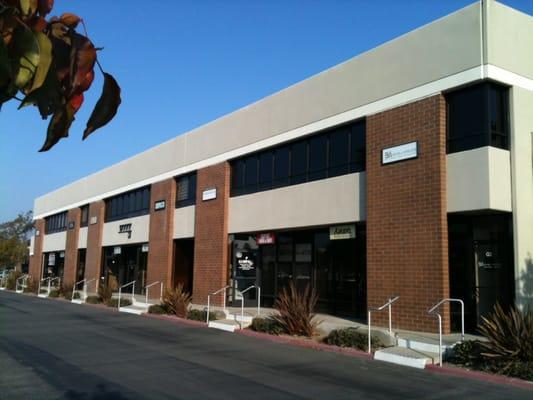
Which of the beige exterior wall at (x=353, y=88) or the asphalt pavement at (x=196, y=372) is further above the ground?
the beige exterior wall at (x=353, y=88)

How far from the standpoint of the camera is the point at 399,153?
14.9 m

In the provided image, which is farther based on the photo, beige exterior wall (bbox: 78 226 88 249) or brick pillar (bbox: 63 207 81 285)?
brick pillar (bbox: 63 207 81 285)

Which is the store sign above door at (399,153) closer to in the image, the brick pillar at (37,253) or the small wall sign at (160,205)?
the small wall sign at (160,205)

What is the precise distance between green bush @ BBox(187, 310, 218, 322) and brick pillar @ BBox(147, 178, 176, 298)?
6.56m

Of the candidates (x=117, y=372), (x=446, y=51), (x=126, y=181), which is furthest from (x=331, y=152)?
(x=126, y=181)

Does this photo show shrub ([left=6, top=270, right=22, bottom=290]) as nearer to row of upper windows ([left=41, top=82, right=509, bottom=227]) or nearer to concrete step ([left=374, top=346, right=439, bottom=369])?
row of upper windows ([left=41, top=82, right=509, bottom=227])

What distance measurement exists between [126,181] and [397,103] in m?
20.9

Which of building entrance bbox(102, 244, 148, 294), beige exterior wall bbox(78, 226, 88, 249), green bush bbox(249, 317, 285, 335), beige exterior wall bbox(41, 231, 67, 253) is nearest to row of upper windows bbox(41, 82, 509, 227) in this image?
building entrance bbox(102, 244, 148, 294)

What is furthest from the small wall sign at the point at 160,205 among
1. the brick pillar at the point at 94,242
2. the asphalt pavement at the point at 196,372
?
the asphalt pavement at the point at 196,372

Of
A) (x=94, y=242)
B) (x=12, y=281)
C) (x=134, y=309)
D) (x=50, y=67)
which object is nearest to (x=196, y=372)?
(x=50, y=67)

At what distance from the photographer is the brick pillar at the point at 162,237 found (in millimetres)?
26812

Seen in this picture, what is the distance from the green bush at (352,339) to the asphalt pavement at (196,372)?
63 centimetres

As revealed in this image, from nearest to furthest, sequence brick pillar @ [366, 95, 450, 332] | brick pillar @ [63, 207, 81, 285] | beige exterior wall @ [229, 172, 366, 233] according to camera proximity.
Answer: brick pillar @ [366, 95, 450, 332], beige exterior wall @ [229, 172, 366, 233], brick pillar @ [63, 207, 81, 285]

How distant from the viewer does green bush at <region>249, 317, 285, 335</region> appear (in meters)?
15.4
